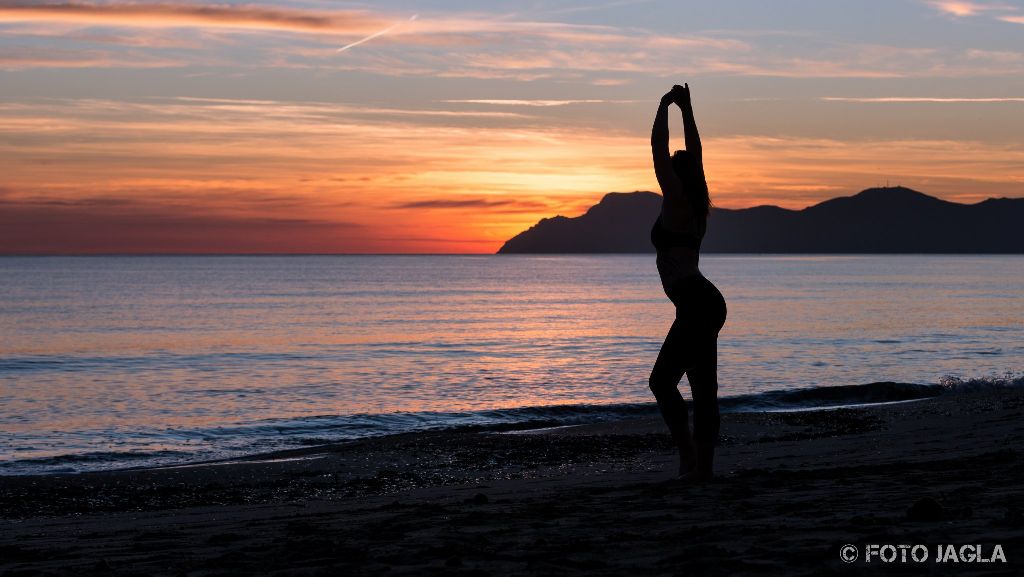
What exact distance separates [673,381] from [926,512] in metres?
2.05

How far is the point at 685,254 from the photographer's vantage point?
666 centimetres

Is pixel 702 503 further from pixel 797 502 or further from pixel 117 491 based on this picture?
pixel 117 491

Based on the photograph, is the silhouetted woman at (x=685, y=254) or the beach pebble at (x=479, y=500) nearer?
the silhouetted woman at (x=685, y=254)

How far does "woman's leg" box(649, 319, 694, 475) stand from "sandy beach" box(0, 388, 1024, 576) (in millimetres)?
378

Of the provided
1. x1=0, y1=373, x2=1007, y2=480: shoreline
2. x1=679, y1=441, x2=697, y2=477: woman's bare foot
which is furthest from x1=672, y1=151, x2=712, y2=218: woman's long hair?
x1=0, y1=373, x2=1007, y2=480: shoreline

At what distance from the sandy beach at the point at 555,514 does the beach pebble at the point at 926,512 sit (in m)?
0.01

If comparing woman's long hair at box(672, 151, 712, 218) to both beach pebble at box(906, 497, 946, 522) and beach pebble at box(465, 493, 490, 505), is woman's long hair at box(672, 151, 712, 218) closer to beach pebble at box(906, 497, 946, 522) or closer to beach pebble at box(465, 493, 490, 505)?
beach pebble at box(906, 497, 946, 522)

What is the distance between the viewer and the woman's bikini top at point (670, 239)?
6672mm

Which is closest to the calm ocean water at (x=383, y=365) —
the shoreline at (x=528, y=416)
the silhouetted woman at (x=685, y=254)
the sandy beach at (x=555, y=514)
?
the shoreline at (x=528, y=416)

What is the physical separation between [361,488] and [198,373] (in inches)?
743

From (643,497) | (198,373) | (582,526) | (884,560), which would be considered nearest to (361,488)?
(643,497)

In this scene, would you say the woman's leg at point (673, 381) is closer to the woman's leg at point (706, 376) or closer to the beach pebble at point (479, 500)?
the woman's leg at point (706, 376)

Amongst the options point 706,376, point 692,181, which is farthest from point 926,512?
point 692,181

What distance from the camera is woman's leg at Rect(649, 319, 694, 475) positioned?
681cm
